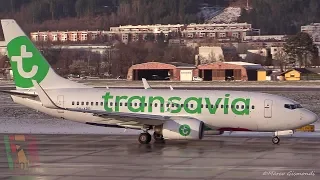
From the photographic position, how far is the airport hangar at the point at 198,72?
12319cm

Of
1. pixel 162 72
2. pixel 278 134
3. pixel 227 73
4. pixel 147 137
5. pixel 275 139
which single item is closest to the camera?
pixel 275 139

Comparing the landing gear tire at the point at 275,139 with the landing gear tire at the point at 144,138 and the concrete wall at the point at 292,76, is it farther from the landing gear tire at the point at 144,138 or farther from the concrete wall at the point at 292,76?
the concrete wall at the point at 292,76

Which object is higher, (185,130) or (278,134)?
(185,130)

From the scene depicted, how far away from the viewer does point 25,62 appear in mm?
42875

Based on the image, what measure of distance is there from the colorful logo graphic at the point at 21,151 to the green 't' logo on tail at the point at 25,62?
296cm

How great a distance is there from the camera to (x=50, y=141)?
134 feet

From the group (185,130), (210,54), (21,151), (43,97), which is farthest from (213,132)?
(210,54)

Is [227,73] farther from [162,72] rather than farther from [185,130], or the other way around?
[185,130]

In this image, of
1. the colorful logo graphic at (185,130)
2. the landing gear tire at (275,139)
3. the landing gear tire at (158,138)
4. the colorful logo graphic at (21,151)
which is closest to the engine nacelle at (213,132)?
the landing gear tire at (158,138)

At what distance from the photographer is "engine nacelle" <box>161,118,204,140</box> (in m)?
38.8

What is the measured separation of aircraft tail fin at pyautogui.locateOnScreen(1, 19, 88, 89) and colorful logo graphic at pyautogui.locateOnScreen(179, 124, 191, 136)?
23.7 feet

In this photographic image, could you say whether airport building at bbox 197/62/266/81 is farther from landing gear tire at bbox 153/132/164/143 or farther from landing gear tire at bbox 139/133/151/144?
landing gear tire at bbox 139/133/151/144

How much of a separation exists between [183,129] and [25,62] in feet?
30.8

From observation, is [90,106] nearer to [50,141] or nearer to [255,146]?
[50,141]
